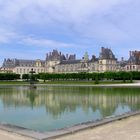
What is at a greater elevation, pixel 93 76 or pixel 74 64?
pixel 74 64

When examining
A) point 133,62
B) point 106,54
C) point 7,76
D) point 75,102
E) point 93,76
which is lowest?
point 75,102

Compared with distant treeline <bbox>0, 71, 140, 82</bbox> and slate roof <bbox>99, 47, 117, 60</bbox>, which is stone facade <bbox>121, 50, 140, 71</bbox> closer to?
slate roof <bbox>99, 47, 117, 60</bbox>

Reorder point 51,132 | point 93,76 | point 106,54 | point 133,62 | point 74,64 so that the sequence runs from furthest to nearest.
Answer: point 74,64, point 106,54, point 133,62, point 93,76, point 51,132

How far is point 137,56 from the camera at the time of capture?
9362 cm

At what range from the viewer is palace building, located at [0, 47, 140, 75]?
96500mm

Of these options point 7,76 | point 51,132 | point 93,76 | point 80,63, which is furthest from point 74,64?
point 51,132

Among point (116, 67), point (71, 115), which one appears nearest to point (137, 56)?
point (116, 67)

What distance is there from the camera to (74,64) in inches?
4240

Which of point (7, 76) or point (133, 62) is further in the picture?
point (133, 62)

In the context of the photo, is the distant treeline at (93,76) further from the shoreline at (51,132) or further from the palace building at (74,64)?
the shoreline at (51,132)

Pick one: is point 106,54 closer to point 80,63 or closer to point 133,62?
point 133,62

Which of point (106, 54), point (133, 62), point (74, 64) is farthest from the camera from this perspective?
point (74, 64)

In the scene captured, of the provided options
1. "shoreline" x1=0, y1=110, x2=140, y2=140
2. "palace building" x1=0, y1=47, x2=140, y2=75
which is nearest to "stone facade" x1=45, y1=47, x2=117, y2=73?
"palace building" x1=0, y1=47, x2=140, y2=75

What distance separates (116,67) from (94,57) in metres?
8.25
